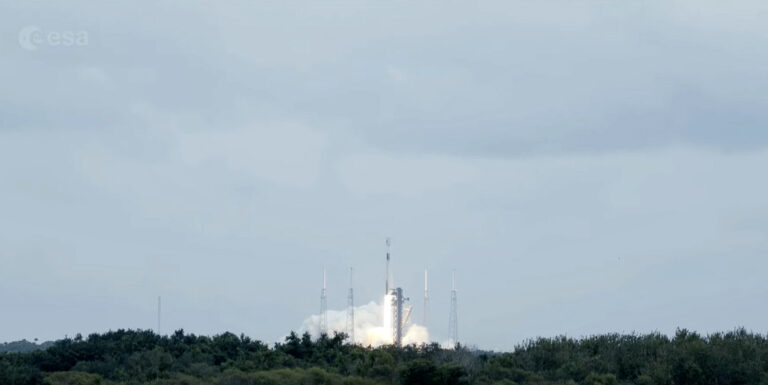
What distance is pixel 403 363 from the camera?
4756cm

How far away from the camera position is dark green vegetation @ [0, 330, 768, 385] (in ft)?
149

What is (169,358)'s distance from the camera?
51.5m

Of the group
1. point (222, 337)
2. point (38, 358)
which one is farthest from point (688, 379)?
point (38, 358)

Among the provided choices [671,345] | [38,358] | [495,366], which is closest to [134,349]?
[38,358]

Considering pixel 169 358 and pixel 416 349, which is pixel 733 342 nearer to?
pixel 416 349

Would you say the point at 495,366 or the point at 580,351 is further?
the point at 580,351

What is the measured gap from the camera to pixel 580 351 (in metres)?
50.4

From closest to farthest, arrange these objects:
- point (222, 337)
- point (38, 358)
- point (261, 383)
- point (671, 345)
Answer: point (261, 383)
point (671, 345)
point (38, 358)
point (222, 337)

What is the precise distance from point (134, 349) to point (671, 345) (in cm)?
2241

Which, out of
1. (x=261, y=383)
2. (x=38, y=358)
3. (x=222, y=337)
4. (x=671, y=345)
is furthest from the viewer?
(x=222, y=337)

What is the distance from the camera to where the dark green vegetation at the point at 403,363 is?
45438mm

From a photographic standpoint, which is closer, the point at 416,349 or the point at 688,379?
the point at 688,379

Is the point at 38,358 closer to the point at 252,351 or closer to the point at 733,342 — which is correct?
the point at 252,351

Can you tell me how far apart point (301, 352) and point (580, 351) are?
465 inches
